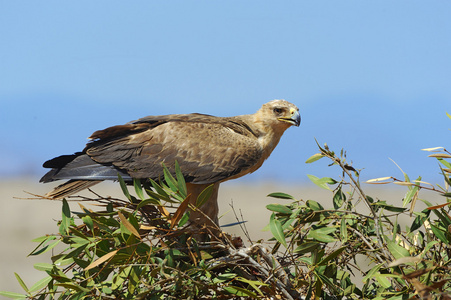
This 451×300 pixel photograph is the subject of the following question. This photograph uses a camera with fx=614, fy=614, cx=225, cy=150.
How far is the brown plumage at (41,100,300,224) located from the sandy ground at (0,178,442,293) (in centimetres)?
853

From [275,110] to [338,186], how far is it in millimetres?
2686

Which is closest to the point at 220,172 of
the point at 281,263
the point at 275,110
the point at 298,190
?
the point at 275,110

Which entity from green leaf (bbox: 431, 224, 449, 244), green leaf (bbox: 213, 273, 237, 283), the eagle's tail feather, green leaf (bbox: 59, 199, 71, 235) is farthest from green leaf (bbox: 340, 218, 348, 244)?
the eagle's tail feather

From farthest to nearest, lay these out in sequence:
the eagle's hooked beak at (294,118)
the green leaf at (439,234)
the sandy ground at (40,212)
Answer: the sandy ground at (40,212), the eagle's hooked beak at (294,118), the green leaf at (439,234)

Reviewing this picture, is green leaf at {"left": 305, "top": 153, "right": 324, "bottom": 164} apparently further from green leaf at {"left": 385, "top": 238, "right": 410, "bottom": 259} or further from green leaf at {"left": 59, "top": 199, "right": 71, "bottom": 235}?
green leaf at {"left": 59, "top": 199, "right": 71, "bottom": 235}

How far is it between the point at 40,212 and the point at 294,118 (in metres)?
14.6

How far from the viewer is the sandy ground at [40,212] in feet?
51.2

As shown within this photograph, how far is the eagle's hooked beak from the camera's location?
5468mm

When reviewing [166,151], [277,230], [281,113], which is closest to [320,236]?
[277,230]

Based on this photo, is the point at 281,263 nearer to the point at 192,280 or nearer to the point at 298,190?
the point at 192,280

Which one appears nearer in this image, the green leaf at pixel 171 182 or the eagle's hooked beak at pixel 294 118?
the green leaf at pixel 171 182

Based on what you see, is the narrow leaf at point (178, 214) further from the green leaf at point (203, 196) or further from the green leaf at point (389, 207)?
the green leaf at point (389, 207)

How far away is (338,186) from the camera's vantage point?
296 centimetres

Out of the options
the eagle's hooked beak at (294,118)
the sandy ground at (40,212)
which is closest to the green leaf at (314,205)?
the eagle's hooked beak at (294,118)
